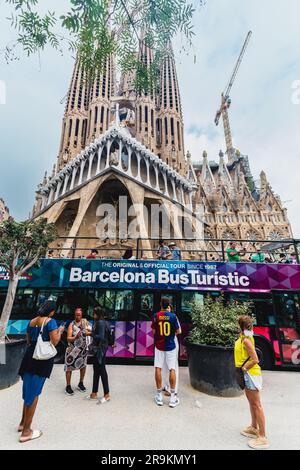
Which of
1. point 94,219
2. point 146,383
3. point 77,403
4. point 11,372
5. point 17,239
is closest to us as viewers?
point 77,403

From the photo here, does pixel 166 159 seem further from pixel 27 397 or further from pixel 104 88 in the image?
pixel 27 397

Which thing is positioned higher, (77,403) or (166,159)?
(166,159)

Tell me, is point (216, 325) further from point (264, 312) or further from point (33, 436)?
point (33, 436)

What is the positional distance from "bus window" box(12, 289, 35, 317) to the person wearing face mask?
679 cm

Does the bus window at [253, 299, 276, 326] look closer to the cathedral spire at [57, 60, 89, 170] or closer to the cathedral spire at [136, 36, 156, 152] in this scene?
the cathedral spire at [136, 36, 156, 152]

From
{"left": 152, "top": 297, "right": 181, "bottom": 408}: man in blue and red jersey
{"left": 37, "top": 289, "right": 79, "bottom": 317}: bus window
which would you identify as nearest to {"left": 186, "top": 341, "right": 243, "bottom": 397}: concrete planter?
{"left": 152, "top": 297, "right": 181, "bottom": 408}: man in blue and red jersey

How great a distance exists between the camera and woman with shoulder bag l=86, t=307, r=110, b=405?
438 centimetres

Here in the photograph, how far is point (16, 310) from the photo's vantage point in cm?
748

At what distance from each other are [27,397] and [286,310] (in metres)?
7.26

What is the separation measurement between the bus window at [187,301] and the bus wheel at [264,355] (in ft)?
7.11

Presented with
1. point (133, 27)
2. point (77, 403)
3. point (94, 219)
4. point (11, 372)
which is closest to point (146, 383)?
point (77, 403)

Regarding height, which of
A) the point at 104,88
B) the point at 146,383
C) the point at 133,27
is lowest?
the point at 146,383

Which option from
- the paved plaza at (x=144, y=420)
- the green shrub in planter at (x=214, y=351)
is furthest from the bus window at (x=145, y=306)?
the paved plaza at (x=144, y=420)

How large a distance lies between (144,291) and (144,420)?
156 inches
